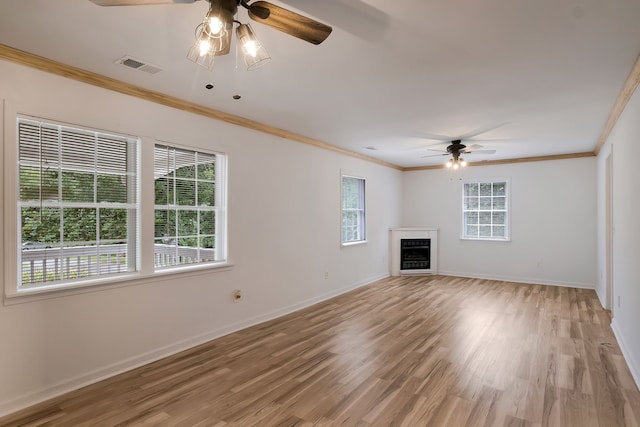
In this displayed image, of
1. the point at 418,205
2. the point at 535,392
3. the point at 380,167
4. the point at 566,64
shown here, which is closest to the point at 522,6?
the point at 566,64

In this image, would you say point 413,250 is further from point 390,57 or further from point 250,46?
point 250,46

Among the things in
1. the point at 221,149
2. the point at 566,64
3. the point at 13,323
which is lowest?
the point at 13,323

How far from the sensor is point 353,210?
6.82 m

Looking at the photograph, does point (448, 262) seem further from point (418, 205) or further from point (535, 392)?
point (535, 392)

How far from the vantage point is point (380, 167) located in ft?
25.0

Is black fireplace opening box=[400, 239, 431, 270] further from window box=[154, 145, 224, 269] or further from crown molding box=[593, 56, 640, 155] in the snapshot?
window box=[154, 145, 224, 269]

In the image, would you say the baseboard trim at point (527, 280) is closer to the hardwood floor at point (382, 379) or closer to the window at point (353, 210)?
the hardwood floor at point (382, 379)

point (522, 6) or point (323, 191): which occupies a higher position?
point (522, 6)

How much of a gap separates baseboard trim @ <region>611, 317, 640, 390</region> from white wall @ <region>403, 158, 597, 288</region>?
8.86 ft

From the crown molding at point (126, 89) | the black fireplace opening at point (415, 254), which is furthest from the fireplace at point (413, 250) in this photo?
the crown molding at point (126, 89)

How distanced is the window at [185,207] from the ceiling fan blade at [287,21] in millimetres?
2282

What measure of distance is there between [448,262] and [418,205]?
1.47 meters

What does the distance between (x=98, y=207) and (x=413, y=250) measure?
Answer: 6405mm

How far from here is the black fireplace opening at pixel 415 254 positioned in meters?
7.95
